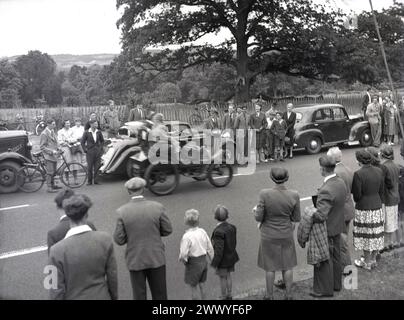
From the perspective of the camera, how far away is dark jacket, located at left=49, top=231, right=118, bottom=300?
3525 millimetres

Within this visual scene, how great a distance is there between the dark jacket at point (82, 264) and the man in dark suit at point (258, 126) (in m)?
9.72

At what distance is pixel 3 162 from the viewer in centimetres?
1045

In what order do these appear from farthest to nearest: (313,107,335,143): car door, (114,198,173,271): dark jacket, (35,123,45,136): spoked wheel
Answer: (35,123,45,136): spoked wheel, (313,107,335,143): car door, (114,198,173,271): dark jacket

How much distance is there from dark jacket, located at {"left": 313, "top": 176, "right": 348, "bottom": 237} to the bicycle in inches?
267

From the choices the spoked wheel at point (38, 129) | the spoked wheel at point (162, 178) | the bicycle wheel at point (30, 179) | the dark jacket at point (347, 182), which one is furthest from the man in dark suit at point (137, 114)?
the dark jacket at point (347, 182)

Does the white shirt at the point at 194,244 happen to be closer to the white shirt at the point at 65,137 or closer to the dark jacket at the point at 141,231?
the dark jacket at the point at 141,231

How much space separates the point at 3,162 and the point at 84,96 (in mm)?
2679

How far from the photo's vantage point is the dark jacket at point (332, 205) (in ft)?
16.5

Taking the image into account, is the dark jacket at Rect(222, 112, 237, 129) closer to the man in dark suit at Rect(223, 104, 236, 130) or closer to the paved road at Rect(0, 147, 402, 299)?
the man in dark suit at Rect(223, 104, 236, 130)

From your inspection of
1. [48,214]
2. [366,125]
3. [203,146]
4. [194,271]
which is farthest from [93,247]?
[366,125]

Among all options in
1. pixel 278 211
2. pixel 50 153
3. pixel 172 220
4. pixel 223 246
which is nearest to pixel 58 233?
pixel 223 246

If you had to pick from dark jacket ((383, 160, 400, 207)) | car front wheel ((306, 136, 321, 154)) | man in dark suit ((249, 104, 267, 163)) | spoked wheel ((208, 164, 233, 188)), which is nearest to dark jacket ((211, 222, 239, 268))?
dark jacket ((383, 160, 400, 207))

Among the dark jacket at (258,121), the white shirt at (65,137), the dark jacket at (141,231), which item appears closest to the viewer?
the dark jacket at (141,231)

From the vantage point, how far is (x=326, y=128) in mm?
Result: 14359
